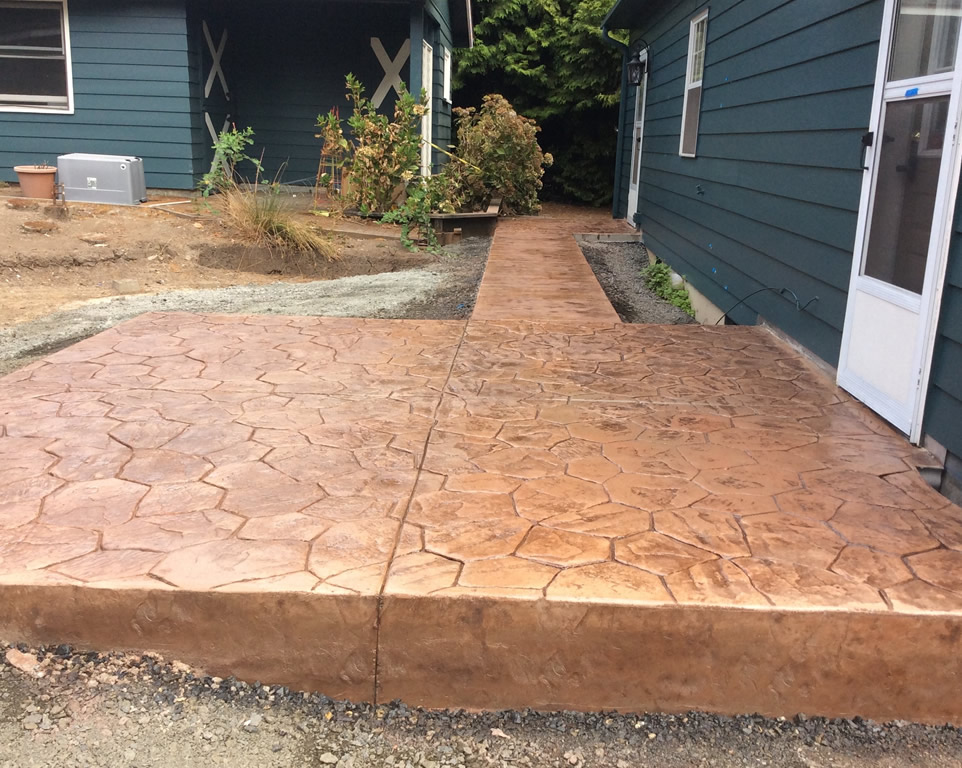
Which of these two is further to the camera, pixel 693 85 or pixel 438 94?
pixel 438 94

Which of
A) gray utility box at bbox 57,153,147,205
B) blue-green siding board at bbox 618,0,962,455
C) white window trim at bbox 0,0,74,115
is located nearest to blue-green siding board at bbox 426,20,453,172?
gray utility box at bbox 57,153,147,205

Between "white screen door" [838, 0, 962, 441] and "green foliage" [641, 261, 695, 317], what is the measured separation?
339 centimetres

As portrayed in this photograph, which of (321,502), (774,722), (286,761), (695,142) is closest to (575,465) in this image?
(321,502)

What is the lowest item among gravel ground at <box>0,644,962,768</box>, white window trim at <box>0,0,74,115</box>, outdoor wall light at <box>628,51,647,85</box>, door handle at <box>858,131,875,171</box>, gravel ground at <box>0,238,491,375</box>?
gravel ground at <box>0,644,962,768</box>

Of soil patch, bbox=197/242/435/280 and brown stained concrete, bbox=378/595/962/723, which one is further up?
soil patch, bbox=197/242/435/280

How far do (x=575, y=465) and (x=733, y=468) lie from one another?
549mm

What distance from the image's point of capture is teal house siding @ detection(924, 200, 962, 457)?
9.15 feet

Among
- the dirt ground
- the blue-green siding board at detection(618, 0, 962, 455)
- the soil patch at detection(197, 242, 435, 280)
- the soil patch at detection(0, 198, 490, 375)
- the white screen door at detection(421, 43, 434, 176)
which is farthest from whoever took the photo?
the white screen door at detection(421, 43, 434, 176)

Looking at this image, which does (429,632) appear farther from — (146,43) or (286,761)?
(146,43)

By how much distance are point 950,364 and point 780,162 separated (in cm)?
230

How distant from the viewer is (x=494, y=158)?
11695 millimetres

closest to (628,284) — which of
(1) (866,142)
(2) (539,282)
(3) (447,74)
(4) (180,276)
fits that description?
(2) (539,282)

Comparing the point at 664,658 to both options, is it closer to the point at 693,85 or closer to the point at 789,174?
the point at 789,174

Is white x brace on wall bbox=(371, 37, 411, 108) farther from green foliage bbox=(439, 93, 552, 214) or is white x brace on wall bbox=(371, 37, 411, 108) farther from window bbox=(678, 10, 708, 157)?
window bbox=(678, 10, 708, 157)
